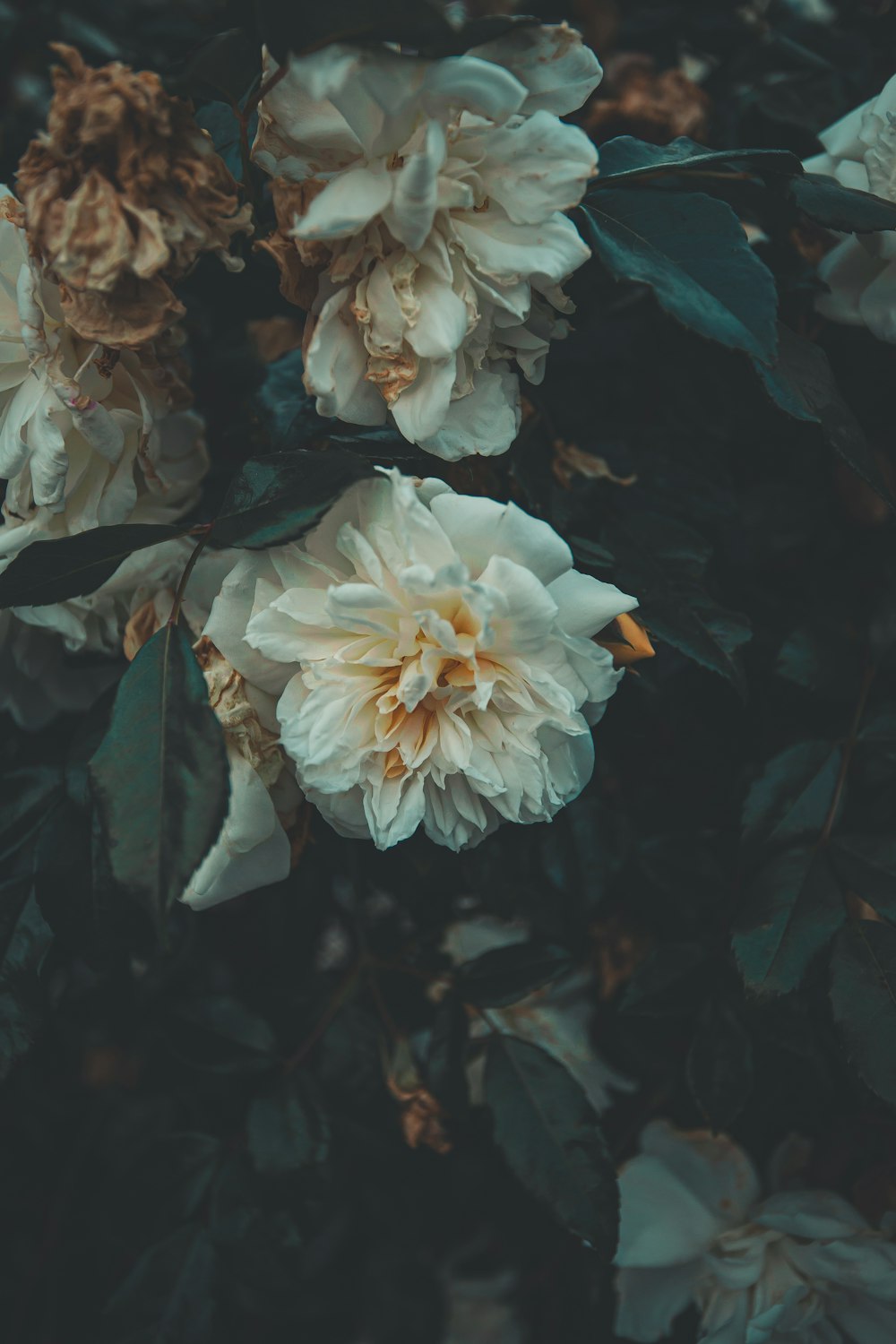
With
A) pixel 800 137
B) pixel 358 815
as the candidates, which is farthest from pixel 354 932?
pixel 800 137

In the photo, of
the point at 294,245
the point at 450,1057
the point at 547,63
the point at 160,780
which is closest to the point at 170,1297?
the point at 450,1057

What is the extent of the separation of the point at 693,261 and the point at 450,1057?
0.55 meters

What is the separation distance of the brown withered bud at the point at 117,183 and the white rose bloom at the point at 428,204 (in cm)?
4

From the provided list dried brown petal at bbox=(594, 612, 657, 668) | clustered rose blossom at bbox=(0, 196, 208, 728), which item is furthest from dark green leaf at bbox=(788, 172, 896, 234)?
clustered rose blossom at bbox=(0, 196, 208, 728)

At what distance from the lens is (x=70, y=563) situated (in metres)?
0.51

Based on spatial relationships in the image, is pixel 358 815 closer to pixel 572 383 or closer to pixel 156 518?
pixel 156 518

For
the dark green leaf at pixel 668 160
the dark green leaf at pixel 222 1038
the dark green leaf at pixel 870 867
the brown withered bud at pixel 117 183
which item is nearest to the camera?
the brown withered bud at pixel 117 183

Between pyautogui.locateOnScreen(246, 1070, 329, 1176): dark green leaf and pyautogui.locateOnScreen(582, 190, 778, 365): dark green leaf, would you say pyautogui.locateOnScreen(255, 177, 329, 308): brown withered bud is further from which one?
A: pyautogui.locateOnScreen(246, 1070, 329, 1176): dark green leaf

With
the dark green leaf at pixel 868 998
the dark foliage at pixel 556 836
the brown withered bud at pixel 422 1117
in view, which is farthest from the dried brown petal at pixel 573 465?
the brown withered bud at pixel 422 1117

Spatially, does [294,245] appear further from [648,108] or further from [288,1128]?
[288,1128]

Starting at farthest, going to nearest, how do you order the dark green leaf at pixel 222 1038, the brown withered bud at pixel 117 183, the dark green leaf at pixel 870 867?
the dark green leaf at pixel 222 1038, the dark green leaf at pixel 870 867, the brown withered bud at pixel 117 183

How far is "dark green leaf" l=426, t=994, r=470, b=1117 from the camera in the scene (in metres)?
0.70

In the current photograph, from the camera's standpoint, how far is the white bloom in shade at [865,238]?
1.90 ft

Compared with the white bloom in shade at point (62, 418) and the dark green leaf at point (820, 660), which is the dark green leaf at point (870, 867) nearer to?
the dark green leaf at point (820, 660)
